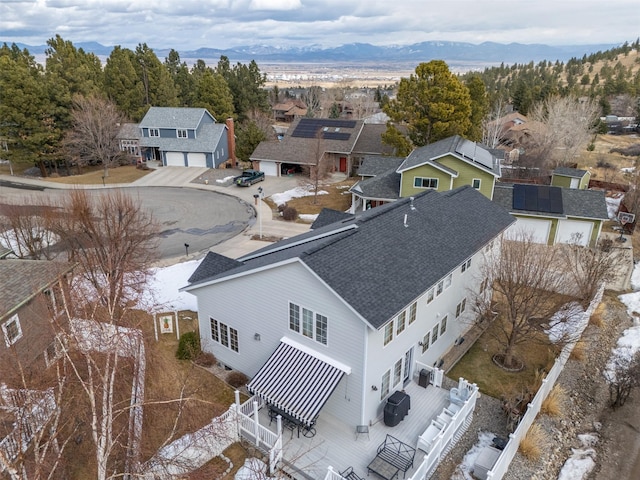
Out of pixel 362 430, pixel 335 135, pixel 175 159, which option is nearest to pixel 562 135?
pixel 335 135

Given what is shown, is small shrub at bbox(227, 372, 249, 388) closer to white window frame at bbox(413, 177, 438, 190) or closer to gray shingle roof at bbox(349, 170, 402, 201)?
gray shingle roof at bbox(349, 170, 402, 201)

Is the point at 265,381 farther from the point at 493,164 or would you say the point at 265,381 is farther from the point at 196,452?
the point at 493,164

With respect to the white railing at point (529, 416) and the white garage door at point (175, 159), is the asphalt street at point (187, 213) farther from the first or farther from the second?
the white railing at point (529, 416)

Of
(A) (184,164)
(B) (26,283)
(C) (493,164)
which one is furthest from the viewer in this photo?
(A) (184,164)

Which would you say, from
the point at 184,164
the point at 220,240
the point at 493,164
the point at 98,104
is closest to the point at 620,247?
the point at 493,164

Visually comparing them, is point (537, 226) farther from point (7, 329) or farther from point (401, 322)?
point (7, 329)

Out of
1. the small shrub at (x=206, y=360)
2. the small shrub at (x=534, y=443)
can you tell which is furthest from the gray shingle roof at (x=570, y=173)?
the small shrub at (x=206, y=360)
